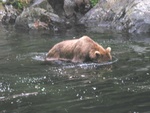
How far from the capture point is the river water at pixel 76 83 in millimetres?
8352

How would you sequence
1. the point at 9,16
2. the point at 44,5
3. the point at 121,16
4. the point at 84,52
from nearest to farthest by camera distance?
1. the point at 84,52
2. the point at 121,16
3. the point at 44,5
4. the point at 9,16

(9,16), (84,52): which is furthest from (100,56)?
(9,16)

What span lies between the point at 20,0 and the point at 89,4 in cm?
730

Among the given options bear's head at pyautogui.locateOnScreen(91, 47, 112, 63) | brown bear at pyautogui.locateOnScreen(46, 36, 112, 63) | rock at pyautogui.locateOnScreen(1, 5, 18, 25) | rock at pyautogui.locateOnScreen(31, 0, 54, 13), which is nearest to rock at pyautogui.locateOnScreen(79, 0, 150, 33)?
rock at pyautogui.locateOnScreen(31, 0, 54, 13)

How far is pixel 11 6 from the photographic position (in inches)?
1318

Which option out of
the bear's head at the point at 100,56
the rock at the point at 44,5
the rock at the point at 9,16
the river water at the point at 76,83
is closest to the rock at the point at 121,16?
the rock at the point at 44,5

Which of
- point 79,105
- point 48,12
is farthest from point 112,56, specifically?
point 48,12

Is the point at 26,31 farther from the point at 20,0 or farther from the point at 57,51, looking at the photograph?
the point at 57,51

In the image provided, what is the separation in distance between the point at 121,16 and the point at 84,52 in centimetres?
1031

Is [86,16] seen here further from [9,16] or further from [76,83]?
[76,83]

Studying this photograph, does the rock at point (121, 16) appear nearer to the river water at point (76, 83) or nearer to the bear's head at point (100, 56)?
the river water at point (76, 83)

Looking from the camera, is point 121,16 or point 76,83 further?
point 121,16

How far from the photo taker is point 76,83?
10.4 m

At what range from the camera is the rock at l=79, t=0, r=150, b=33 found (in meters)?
20.8
